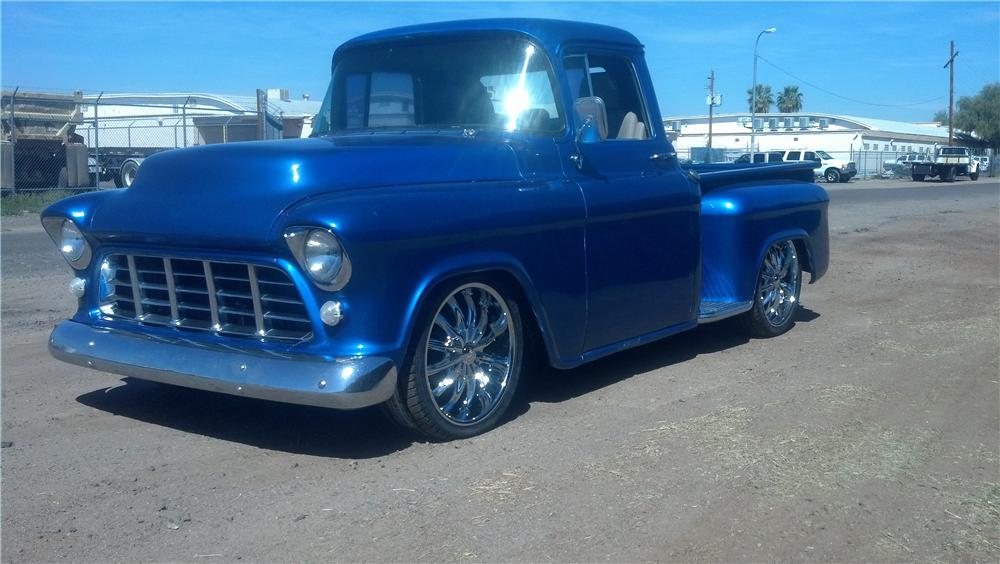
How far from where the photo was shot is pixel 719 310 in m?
6.62

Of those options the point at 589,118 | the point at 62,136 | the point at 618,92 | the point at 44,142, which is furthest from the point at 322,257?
the point at 62,136

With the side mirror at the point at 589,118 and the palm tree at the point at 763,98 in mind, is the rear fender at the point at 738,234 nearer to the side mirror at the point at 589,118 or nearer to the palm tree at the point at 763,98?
the side mirror at the point at 589,118

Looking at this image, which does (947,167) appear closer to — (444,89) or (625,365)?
(625,365)

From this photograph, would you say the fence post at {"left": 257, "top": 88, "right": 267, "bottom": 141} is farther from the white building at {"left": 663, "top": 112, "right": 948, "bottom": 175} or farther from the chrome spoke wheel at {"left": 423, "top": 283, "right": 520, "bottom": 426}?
the white building at {"left": 663, "top": 112, "right": 948, "bottom": 175}

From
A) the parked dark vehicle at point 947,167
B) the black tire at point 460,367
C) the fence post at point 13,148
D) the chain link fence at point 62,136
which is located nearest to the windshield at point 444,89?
the black tire at point 460,367

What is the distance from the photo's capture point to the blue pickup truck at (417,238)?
4.21 m

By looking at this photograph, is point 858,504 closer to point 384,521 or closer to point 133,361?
point 384,521

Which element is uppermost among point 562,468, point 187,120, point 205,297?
point 187,120

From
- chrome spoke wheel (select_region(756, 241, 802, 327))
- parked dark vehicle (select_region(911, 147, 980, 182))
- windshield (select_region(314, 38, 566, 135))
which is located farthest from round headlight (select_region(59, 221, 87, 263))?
parked dark vehicle (select_region(911, 147, 980, 182))

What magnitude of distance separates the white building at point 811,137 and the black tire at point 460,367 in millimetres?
50653

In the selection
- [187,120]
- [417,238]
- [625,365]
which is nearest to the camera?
[417,238]

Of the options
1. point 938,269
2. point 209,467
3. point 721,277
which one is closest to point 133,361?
point 209,467

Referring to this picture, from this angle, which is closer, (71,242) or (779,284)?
(71,242)

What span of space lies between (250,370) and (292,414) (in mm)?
1029
